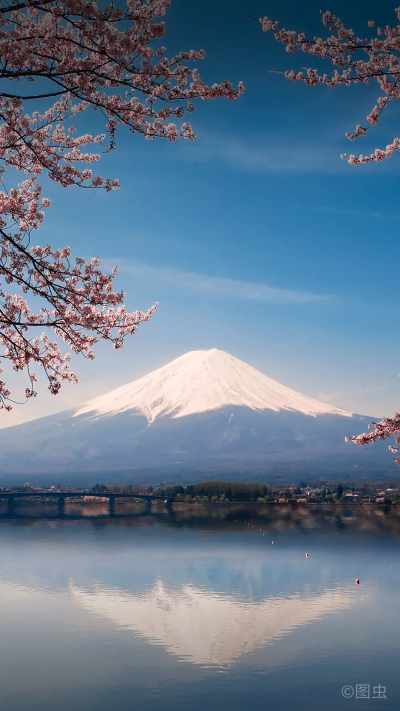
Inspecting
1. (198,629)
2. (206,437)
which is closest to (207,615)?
(198,629)

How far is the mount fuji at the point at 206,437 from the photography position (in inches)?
6491

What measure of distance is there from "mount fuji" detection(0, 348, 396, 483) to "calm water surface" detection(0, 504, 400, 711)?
118 metres

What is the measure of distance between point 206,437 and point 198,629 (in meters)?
160

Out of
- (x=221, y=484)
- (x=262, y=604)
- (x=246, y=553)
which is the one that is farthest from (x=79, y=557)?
(x=221, y=484)

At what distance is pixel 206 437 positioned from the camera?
17662 centimetres

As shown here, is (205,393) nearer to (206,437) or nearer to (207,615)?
(206,437)

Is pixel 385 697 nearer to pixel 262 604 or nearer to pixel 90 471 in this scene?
pixel 262 604

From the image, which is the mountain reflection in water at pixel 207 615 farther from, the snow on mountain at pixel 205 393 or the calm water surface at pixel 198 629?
the snow on mountain at pixel 205 393

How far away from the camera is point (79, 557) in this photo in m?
34.8

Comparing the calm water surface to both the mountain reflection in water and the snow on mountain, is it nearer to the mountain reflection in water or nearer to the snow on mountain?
the mountain reflection in water

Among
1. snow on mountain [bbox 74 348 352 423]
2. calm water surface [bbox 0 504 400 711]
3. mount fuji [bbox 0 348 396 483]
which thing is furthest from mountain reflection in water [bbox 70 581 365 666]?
snow on mountain [bbox 74 348 352 423]

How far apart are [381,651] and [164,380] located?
18061 cm

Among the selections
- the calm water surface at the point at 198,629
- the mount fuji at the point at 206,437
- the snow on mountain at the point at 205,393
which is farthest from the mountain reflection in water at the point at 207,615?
the snow on mountain at the point at 205,393

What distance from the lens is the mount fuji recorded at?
164875mm
